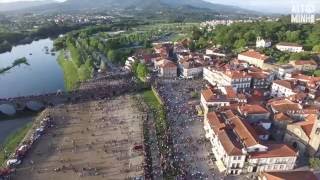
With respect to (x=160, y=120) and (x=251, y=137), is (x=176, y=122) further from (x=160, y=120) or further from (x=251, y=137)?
(x=251, y=137)

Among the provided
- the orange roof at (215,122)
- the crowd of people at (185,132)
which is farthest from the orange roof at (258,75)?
the orange roof at (215,122)

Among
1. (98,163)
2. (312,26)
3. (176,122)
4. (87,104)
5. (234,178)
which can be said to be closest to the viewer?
(234,178)

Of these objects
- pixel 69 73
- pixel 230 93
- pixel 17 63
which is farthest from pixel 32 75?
pixel 230 93

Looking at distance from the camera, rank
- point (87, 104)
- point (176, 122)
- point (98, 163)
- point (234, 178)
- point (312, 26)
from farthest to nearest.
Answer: point (312, 26)
point (87, 104)
point (176, 122)
point (98, 163)
point (234, 178)

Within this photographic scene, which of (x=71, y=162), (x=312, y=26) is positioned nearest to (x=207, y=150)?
(x=71, y=162)

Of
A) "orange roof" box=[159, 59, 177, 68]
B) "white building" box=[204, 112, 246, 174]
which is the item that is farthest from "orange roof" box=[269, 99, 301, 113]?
"orange roof" box=[159, 59, 177, 68]

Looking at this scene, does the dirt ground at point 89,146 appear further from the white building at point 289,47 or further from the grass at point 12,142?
the white building at point 289,47

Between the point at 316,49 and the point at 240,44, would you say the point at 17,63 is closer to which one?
the point at 240,44
